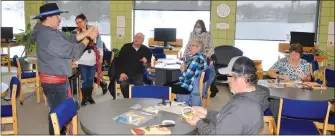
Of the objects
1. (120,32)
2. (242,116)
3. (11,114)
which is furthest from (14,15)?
(242,116)

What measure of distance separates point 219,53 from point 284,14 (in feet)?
7.16

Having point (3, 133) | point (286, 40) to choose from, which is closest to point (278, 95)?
point (3, 133)

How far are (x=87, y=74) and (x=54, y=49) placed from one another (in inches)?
101

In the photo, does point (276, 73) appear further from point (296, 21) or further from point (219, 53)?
point (296, 21)

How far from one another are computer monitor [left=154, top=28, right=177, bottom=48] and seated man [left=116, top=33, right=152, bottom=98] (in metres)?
3.59

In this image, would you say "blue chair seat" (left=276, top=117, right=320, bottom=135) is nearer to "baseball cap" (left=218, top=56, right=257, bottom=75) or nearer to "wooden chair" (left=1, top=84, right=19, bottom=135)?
"baseball cap" (left=218, top=56, right=257, bottom=75)

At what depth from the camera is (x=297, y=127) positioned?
371 cm

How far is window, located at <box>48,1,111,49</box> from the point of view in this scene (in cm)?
938

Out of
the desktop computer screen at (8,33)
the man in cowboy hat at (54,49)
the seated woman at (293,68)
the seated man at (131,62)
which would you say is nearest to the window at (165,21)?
the desktop computer screen at (8,33)

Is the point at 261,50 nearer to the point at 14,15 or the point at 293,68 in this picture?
the point at 293,68

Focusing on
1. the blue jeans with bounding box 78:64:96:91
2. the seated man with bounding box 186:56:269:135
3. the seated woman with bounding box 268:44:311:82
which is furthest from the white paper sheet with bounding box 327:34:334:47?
the seated man with bounding box 186:56:269:135

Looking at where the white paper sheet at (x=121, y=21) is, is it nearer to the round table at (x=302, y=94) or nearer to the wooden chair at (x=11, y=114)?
the wooden chair at (x=11, y=114)

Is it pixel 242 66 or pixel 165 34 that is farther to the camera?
pixel 165 34

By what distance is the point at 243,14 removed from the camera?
888cm
